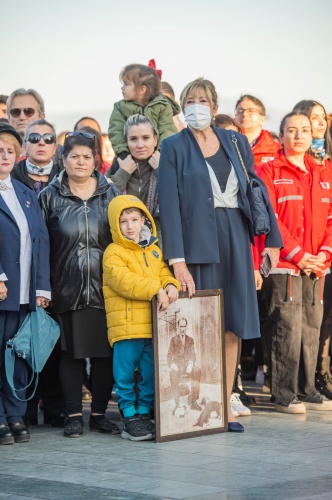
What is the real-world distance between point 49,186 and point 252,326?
1777 mm

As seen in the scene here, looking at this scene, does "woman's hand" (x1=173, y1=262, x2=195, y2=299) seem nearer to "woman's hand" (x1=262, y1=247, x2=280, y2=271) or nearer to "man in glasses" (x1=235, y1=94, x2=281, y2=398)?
"woman's hand" (x1=262, y1=247, x2=280, y2=271)

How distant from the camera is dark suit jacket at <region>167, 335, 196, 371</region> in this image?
7332 mm

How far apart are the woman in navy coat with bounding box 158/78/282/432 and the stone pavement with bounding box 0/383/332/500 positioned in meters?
0.58

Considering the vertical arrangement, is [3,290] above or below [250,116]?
below

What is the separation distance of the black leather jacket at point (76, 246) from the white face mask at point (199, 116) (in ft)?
2.69

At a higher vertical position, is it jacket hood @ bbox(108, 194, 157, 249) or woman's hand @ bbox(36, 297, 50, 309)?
jacket hood @ bbox(108, 194, 157, 249)

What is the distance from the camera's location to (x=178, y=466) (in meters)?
6.34

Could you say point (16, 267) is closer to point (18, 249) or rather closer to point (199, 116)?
point (18, 249)

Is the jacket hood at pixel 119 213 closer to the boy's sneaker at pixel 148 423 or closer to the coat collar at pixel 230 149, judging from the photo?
the coat collar at pixel 230 149

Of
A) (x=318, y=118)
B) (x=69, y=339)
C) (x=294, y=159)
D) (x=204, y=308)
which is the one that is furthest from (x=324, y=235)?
(x=69, y=339)

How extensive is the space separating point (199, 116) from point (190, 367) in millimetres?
1763

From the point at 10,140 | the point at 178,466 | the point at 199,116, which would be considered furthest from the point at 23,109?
the point at 178,466

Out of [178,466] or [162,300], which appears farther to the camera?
[162,300]

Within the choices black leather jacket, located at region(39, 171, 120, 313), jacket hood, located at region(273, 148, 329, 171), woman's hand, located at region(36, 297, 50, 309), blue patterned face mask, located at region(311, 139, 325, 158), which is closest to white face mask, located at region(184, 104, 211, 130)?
black leather jacket, located at region(39, 171, 120, 313)
